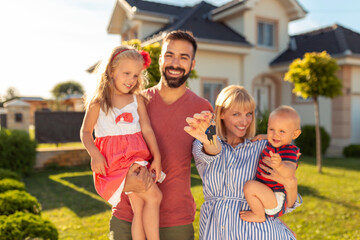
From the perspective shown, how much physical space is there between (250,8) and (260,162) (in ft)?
48.1

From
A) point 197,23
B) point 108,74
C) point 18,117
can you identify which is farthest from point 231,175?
point 197,23

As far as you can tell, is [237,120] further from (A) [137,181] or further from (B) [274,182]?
(A) [137,181]

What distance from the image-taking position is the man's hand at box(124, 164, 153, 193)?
8.13 ft

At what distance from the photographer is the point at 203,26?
15852 mm

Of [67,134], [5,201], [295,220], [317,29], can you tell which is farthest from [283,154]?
[317,29]

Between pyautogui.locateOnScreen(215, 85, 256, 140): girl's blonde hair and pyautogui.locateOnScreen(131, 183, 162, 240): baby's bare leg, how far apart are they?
72 cm

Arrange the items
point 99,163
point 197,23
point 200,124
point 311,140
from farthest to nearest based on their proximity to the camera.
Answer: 1. point 197,23
2. point 311,140
3. point 99,163
4. point 200,124

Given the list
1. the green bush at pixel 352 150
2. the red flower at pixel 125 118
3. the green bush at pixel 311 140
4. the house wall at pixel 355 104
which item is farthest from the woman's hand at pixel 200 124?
the house wall at pixel 355 104

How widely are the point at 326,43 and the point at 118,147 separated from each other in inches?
650

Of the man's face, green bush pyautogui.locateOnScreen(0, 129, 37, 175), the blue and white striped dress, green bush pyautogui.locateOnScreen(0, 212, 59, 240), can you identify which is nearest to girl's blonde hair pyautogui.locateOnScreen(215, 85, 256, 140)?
the blue and white striped dress

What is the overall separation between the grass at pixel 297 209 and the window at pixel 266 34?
7760mm

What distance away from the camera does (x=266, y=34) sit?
1716 cm

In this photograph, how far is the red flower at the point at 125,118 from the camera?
2609 millimetres

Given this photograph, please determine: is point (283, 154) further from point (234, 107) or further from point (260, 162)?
point (234, 107)
